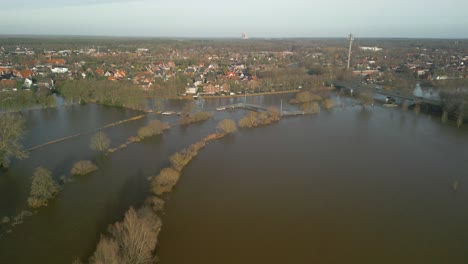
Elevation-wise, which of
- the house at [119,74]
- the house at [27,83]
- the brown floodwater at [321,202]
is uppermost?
the house at [119,74]

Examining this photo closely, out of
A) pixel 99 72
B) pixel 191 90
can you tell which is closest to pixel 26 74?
pixel 99 72

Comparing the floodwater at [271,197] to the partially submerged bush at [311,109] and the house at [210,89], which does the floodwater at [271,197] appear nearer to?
the partially submerged bush at [311,109]

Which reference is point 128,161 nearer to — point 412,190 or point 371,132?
point 412,190

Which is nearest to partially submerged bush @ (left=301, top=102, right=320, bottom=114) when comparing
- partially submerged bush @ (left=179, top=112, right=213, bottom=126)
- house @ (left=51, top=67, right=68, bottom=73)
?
partially submerged bush @ (left=179, top=112, right=213, bottom=126)

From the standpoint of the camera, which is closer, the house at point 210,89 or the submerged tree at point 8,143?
the submerged tree at point 8,143

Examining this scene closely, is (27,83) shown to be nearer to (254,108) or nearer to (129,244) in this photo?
(254,108)

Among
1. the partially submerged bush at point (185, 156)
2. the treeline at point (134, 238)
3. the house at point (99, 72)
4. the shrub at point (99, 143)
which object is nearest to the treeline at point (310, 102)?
the partially submerged bush at point (185, 156)

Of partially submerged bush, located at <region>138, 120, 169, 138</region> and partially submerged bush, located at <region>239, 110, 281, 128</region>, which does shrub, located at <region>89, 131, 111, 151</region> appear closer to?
partially submerged bush, located at <region>138, 120, 169, 138</region>
